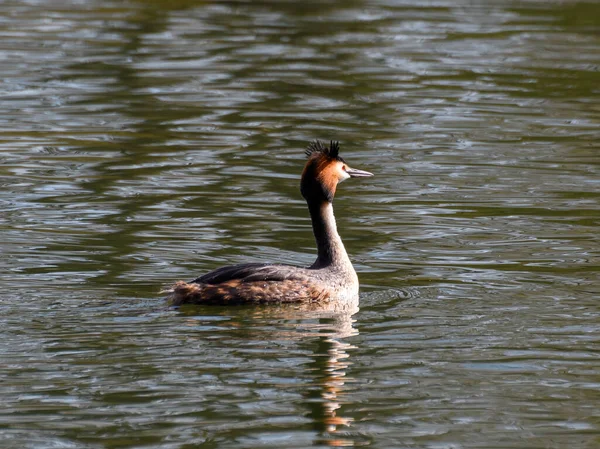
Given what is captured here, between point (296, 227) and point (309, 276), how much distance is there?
268 cm

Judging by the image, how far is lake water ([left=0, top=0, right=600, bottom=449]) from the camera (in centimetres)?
821

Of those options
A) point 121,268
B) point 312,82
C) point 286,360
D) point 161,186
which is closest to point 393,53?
point 312,82

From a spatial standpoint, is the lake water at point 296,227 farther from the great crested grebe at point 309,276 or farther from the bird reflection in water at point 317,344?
the great crested grebe at point 309,276

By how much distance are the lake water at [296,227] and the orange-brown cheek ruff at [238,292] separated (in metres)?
0.11

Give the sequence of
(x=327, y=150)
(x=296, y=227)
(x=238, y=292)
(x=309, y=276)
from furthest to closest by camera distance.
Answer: (x=296, y=227) < (x=327, y=150) < (x=309, y=276) < (x=238, y=292)

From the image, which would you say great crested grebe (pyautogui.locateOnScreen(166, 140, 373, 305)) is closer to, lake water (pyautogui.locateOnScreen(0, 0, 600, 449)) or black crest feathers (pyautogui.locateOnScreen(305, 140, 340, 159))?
black crest feathers (pyautogui.locateOnScreen(305, 140, 340, 159))

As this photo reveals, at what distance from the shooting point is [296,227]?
43.9 ft

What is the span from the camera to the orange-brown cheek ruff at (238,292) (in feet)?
33.8

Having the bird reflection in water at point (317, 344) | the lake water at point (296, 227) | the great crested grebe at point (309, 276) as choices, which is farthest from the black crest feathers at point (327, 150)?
the bird reflection in water at point (317, 344)

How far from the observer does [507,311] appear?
10352 mm

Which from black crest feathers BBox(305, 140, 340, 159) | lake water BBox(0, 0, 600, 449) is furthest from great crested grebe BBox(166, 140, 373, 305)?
lake water BBox(0, 0, 600, 449)

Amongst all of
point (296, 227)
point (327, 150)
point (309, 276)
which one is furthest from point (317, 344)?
point (296, 227)

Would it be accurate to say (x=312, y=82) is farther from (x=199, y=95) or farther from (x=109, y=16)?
(x=109, y=16)

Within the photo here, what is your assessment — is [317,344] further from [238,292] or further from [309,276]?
[309,276]
